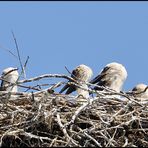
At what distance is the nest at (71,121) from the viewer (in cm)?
616

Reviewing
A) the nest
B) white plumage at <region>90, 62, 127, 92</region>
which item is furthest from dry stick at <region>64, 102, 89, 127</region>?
white plumage at <region>90, 62, 127, 92</region>

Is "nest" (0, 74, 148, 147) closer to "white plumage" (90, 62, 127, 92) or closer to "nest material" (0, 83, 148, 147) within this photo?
"nest material" (0, 83, 148, 147)

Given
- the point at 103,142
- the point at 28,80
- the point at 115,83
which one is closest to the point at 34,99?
the point at 28,80

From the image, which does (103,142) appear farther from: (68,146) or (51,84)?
(51,84)

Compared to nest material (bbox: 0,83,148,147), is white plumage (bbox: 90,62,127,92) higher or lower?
higher

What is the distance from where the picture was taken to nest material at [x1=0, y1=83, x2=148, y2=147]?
20.2 ft

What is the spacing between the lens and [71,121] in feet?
20.3

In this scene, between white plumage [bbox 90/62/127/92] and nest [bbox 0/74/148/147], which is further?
white plumage [bbox 90/62/127/92]

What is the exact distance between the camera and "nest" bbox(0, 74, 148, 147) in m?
6.16

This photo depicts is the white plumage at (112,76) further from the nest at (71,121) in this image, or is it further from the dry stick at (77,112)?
the dry stick at (77,112)

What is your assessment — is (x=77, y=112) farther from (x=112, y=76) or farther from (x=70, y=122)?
(x=112, y=76)

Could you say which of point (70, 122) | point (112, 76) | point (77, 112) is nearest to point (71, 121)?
point (70, 122)

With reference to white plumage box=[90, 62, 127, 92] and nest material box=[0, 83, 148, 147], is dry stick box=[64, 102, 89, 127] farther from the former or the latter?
white plumage box=[90, 62, 127, 92]

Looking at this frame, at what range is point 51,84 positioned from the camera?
679 cm
